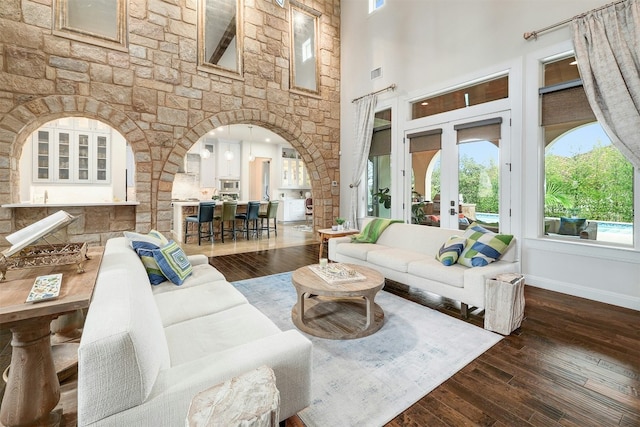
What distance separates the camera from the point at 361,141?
21.0 feet

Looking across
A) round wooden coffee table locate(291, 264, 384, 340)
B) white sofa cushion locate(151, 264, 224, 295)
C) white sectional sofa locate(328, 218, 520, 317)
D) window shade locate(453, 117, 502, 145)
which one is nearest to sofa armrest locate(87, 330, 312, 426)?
round wooden coffee table locate(291, 264, 384, 340)

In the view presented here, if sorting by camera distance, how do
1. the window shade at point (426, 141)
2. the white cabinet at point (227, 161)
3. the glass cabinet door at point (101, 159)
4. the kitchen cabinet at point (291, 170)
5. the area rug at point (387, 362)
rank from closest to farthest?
1. the area rug at point (387, 362)
2. the window shade at point (426, 141)
3. the glass cabinet door at point (101, 159)
4. the white cabinet at point (227, 161)
5. the kitchen cabinet at point (291, 170)

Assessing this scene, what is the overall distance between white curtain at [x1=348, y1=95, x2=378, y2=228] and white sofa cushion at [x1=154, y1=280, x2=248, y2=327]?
4566 mm

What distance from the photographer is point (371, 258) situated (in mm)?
3791

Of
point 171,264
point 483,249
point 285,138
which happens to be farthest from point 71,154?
point 483,249

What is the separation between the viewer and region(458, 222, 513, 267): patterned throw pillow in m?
2.93

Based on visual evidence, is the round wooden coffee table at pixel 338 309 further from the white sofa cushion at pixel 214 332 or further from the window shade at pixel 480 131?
the window shade at pixel 480 131

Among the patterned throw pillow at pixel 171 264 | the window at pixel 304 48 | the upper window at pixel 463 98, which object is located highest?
the window at pixel 304 48

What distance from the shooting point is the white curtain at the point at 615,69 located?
2941 millimetres

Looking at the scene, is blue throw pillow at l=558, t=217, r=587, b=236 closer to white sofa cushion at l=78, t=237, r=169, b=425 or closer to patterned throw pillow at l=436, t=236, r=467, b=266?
patterned throw pillow at l=436, t=236, r=467, b=266

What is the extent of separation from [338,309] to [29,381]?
221 cm

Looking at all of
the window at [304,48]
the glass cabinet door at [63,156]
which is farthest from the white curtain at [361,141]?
the glass cabinet door at [63,156]

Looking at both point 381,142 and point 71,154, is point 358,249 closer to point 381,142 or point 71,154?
point 381,142

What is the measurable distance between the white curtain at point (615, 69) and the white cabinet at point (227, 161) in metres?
9.11
